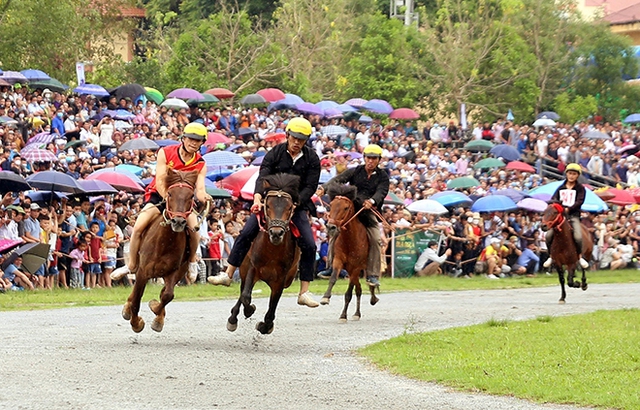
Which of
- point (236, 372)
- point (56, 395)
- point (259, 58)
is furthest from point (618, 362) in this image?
point (259, 58)

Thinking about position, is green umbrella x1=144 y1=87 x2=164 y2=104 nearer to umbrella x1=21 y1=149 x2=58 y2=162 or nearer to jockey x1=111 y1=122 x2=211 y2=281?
umbrella x1=21 y1=149 x2=58 y2=162

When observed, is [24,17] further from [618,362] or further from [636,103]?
[618,362]

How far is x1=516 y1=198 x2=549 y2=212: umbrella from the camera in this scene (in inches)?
1458

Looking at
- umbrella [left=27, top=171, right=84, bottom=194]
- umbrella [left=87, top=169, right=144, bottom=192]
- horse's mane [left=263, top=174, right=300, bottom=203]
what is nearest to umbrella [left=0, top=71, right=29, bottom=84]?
umbrella [left=87, top=169, right=144, bottom=192]

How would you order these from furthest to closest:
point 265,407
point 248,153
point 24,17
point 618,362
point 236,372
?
1. point 24,17
2. point 248,153
3. point 618,362
4. point 236,372
5. point 265,407

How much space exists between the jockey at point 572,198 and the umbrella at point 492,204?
31.1 feet

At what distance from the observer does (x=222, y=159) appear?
3228 centimetres

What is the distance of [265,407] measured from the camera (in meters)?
10.5

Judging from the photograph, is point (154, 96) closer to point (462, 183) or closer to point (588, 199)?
point (462, 183)

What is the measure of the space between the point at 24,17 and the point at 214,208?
20827 millimetres

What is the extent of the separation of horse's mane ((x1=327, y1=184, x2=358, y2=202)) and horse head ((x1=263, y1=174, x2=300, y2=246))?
4.47 m

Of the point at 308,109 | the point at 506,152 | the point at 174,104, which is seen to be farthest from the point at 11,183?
the point at 506,152

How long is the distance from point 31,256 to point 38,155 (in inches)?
173

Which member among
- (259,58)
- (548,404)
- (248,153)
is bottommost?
(548,404)
